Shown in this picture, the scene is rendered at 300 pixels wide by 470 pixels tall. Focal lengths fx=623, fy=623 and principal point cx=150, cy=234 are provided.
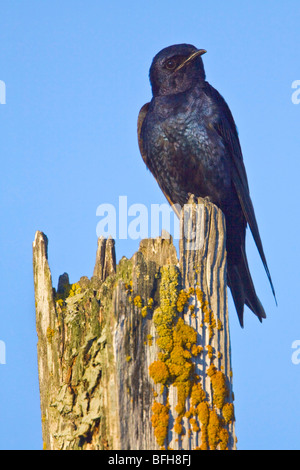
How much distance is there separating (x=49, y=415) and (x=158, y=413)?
0.68m

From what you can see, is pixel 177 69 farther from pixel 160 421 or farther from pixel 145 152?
pixel 160 421

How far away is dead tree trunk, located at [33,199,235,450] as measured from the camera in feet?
9.63

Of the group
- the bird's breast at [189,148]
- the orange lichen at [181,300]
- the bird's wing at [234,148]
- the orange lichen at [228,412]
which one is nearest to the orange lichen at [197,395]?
the orange lichen at [228,412]

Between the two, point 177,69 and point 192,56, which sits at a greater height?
point 192,56

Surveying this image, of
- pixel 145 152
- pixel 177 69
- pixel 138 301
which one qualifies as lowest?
pixel 138 301

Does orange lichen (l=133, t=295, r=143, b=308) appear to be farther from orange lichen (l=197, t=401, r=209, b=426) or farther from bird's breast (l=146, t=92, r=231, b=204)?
bird's breast (l=146, t=92, r=231, b=204)

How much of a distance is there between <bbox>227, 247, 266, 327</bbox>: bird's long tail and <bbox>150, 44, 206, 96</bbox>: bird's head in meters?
1.70

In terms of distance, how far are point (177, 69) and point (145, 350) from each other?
358 centimetres

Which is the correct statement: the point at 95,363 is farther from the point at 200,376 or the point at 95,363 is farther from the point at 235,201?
the point at 235,201

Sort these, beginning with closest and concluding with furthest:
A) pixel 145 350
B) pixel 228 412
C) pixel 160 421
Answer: pixel 160 421 → pixel 145 350 → pixel 228 412

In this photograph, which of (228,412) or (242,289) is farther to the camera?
(242,289)

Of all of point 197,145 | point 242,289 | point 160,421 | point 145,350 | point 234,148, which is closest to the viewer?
point 160,421

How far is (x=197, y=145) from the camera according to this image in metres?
5.58

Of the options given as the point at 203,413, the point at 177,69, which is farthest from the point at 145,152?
the point at 203,413
